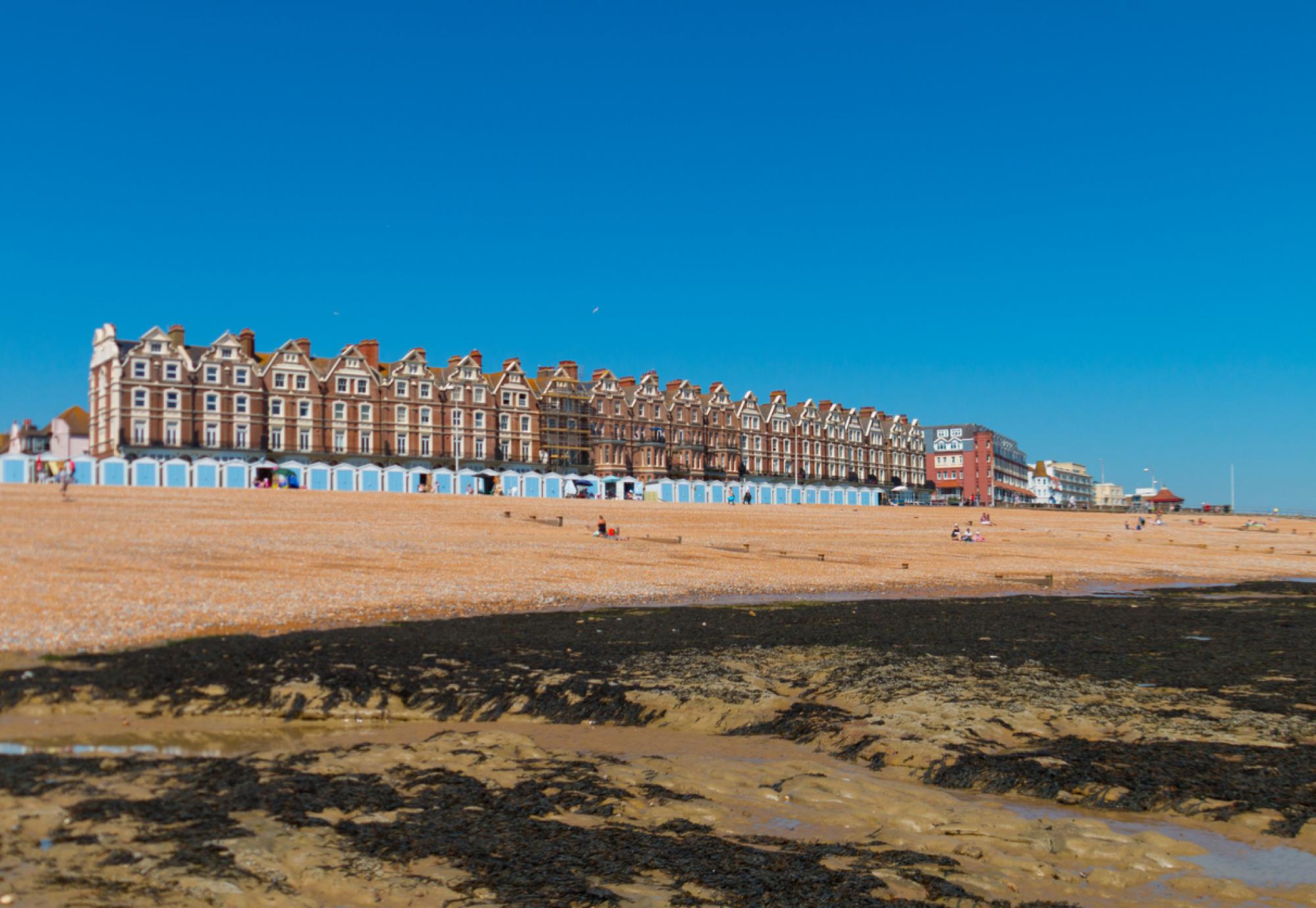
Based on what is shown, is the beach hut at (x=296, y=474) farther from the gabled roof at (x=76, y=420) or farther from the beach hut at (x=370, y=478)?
the gabled roof at (x=76, y=420)

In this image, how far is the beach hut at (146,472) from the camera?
58.9 m

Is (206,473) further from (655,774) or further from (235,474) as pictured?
(655,774)

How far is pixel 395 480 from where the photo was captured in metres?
72.3

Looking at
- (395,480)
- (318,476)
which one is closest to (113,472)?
(318,476)

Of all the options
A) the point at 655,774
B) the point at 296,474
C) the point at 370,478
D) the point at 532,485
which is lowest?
the point at 655,774

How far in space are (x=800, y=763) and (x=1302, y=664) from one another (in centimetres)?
864

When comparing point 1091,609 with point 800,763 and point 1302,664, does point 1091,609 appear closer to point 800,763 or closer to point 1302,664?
point 1302,664

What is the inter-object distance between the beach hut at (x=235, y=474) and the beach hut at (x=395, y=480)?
985 centimetres

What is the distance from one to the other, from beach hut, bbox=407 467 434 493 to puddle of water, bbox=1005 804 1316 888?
227ft

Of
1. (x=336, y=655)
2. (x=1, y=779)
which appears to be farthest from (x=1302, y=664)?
(x=1, y=779)

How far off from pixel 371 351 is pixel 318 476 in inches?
973

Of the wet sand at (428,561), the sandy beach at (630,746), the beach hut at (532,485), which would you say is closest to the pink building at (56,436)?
the beach hut at (532,485)

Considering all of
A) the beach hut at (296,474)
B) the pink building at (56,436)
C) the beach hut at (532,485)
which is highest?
the pink building at (56,436)

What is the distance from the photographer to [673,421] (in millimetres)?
111062
